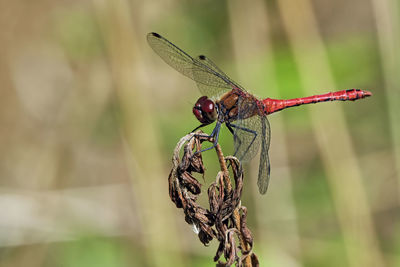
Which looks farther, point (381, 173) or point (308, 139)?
point (308, 139)

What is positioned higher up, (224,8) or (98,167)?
(224,8)

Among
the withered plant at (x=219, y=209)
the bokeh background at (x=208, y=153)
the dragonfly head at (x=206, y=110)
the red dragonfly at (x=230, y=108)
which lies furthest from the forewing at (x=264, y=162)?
the withered plant at (x=219, y=209)

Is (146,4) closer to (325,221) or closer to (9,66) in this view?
(9,66)

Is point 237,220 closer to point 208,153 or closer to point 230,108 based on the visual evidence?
point 230,108

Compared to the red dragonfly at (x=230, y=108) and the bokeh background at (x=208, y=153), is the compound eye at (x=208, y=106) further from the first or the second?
the bokeh background at (x=208, y=153)

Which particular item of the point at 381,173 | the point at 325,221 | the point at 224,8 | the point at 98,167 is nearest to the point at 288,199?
the point at 325,221

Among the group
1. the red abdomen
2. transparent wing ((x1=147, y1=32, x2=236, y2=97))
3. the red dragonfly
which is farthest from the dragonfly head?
the red abdomen

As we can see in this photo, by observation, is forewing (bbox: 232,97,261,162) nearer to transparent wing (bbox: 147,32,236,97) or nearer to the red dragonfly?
the red dragonfly
